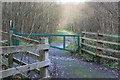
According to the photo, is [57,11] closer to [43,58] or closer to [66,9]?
[66,9]

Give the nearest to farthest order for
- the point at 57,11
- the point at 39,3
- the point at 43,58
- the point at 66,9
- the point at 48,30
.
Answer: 1. the point at 43,58
2. the point at 39,3
3. the point at 48,30
4. the point at 57,11
5. the point at 66,9

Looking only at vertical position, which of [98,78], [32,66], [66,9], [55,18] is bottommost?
[98,78]

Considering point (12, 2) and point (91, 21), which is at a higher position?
point (12, 2)

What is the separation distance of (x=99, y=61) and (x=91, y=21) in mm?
9997

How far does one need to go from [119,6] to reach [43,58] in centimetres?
636

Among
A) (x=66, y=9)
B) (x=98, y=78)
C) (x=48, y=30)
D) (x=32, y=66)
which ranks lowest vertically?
(x=98, y=78)

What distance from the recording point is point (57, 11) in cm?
2131

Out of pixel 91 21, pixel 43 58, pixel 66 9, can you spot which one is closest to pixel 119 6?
pixel 43 58

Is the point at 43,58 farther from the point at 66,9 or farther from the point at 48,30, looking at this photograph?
the point at 66,9

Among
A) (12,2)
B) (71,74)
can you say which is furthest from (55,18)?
(71,74)

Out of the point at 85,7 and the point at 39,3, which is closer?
the point at 39,3

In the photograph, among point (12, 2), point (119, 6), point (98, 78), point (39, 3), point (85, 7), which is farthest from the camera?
point (85, 7)

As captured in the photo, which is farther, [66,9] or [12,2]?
[66,9]

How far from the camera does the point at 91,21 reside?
1669 cm
